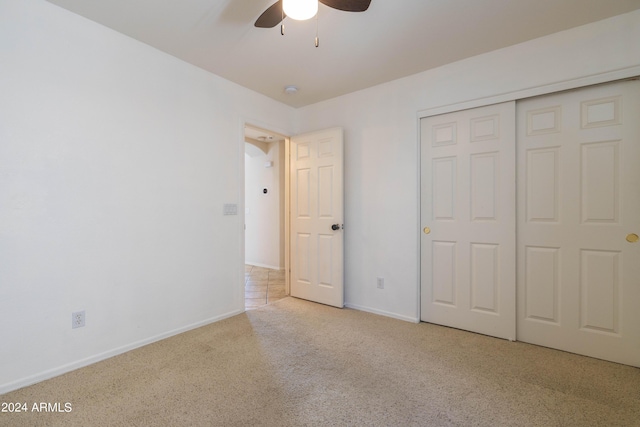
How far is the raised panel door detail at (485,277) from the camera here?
2.59 meters

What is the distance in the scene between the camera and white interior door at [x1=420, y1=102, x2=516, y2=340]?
2533mm

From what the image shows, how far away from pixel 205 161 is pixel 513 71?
2894 mm

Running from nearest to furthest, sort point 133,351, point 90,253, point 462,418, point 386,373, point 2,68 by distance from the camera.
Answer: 1. point 462,418
2. point 2,68
3. point 386,373
4. point 90,253
5. point 133,351

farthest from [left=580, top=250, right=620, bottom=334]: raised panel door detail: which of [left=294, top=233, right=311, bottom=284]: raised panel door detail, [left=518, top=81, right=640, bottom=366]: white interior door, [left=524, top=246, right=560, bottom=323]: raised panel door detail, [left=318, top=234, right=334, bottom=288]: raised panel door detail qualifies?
[left=294, top=233, right=311, bottom=284]: raised panel door detail

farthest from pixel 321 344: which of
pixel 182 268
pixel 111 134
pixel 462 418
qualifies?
pixel 111 134

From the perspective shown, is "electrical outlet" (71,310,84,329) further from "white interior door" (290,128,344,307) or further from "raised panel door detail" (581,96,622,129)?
"raised panel door detail" (581,96,622,129)

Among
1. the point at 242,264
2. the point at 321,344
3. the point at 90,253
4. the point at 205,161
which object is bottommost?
the point at 321,344

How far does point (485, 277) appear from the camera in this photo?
2.64m

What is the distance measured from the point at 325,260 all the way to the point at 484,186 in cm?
184

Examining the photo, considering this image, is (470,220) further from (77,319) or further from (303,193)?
(77,319)

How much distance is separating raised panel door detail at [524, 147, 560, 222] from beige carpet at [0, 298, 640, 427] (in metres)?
1.10

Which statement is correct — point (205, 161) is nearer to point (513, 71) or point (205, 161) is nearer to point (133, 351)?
point (133, 351)

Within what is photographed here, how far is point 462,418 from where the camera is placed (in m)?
1.58

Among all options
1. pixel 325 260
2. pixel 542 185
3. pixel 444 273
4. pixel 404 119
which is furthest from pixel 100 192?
pixel 542 185
